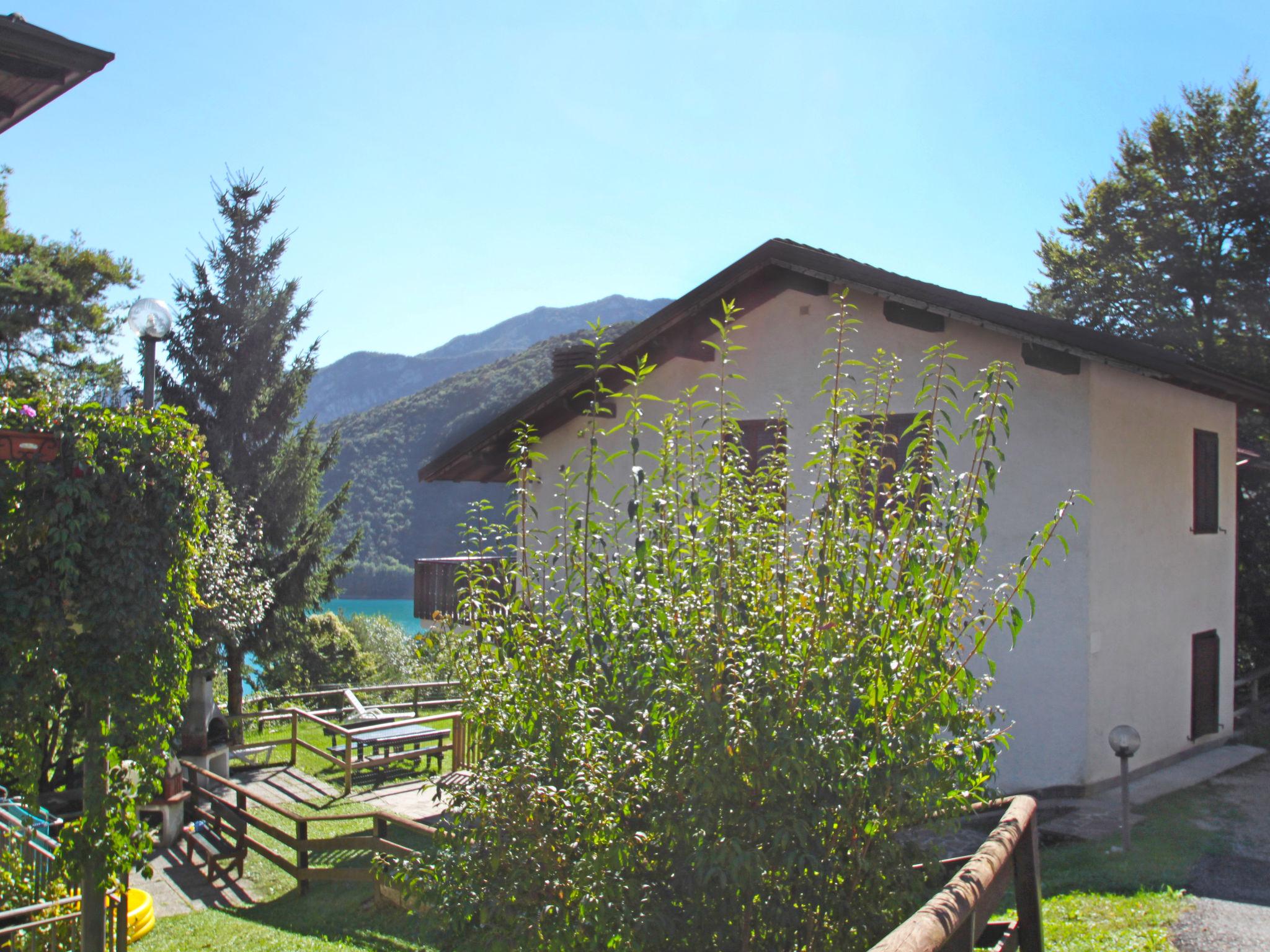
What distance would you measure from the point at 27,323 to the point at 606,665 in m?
24.0

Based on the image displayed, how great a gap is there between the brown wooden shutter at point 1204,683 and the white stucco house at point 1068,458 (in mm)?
35

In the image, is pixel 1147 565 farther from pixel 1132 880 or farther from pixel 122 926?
pixel 122 926

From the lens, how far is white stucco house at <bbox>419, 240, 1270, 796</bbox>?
9.63m

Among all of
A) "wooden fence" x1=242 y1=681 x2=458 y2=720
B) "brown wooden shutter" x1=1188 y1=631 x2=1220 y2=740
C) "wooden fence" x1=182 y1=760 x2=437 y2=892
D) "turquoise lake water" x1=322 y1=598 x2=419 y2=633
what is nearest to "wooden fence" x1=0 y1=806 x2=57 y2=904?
"wooden fence" x1=182 y1=760 x2=437 y2=892

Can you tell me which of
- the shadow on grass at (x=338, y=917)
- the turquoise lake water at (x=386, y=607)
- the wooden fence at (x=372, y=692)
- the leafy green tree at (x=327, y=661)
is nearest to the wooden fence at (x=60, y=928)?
the shadow on grass at (x=338, y=917)

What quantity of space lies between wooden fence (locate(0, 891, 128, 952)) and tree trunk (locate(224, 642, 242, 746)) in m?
15.2

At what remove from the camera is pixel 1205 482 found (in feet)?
42.0

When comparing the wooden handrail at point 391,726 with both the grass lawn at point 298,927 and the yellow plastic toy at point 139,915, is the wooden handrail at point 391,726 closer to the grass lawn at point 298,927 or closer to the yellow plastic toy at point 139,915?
the grass lawn at point 298,927

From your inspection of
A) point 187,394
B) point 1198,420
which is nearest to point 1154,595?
point 1198,420

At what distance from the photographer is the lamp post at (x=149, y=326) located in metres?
6.97

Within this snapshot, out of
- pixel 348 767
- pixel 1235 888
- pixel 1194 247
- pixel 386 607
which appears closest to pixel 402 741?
pixel 348 767

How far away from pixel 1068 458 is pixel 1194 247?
1669 cm

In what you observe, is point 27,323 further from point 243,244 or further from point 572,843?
point 572,843

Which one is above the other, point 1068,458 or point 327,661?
point 1068,458
